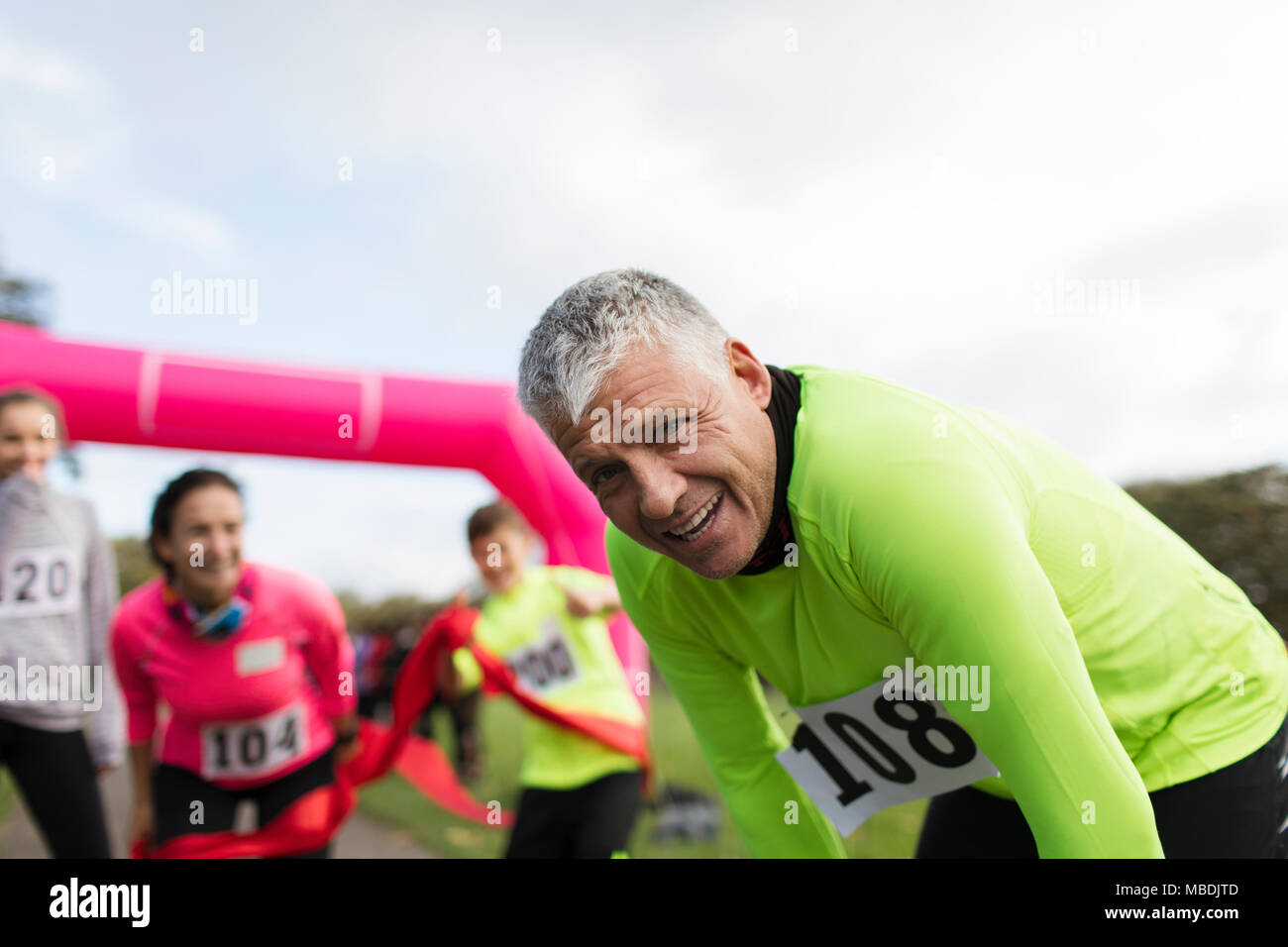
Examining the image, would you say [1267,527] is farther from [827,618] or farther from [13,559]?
[13,559]

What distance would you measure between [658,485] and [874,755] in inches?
31.4

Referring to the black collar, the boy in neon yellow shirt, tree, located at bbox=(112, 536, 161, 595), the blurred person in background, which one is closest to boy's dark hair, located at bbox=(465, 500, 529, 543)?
the boy in neon yellow shirt

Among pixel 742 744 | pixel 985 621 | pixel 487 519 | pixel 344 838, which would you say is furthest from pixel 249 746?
pixel 344 838

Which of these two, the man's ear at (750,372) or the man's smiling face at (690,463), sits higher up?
the man's ear at (750,372)

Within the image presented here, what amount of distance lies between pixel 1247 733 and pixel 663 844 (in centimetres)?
472

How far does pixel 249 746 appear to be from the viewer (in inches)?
132

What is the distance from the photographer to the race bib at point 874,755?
168cm

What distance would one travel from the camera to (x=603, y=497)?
145 centimetres

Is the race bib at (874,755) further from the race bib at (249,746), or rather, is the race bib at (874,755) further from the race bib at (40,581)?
the race bib at (40,581)

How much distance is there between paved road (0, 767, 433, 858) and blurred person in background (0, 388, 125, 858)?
7.79 feet

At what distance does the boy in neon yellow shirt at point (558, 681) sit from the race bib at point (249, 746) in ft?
2.89

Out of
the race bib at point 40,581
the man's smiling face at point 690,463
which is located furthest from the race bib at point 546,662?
the man's smiling face at point 690,463

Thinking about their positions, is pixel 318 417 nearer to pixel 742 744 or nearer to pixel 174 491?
pixel 174 491

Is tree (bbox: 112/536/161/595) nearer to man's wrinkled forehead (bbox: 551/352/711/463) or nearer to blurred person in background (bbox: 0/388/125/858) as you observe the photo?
blurred person in background (bbox: 0/388/125/858)
